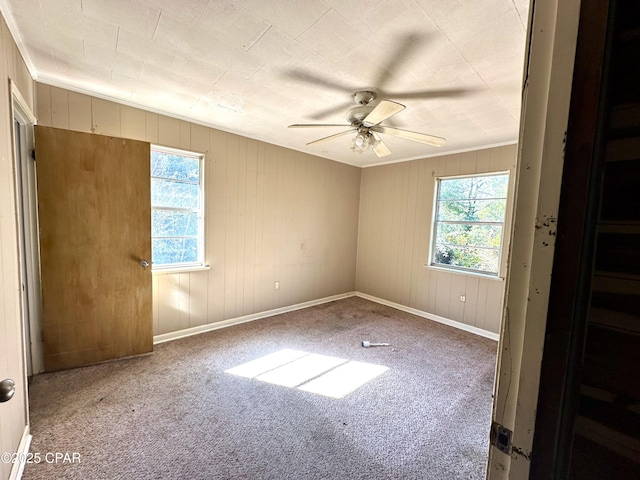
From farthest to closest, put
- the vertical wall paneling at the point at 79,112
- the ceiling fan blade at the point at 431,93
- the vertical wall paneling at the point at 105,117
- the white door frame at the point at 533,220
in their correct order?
the vertical wall paneling at the point at 105,117, the vertical wall paneling at the point at 79,112, the ceiling fan blade at the point at 431,93, the white door frame at the point at 533,220

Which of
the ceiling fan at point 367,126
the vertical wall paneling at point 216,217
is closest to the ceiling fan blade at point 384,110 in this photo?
the ceiling fan at point 367,126

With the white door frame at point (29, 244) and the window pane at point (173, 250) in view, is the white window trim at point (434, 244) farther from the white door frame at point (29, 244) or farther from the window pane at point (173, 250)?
the white door frame at point (29, 244)

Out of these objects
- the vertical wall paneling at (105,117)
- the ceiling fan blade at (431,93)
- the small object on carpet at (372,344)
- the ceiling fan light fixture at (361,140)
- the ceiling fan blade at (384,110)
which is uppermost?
the ceiling fan blade at (431,93)

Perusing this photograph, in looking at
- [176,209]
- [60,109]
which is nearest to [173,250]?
[176,209]

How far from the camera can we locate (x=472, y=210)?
3717 millimetres

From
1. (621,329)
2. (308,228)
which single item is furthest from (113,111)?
(621,329)

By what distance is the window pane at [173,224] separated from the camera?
2.99 metres

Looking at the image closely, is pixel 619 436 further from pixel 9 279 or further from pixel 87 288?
pixel 87 288

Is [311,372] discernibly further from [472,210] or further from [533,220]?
[472,210]

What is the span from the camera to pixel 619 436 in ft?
1.54

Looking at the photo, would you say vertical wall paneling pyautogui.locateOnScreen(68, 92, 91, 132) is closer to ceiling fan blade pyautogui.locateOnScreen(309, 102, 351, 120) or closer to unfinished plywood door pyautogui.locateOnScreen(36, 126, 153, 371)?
unfinished plywood door pyautogui.locateOnScreen(36, 126, 153, 371)

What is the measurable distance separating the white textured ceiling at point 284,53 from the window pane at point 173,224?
1.10 metres

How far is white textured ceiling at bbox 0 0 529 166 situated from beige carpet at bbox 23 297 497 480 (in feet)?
8.08

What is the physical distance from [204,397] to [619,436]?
2358 millimetres
